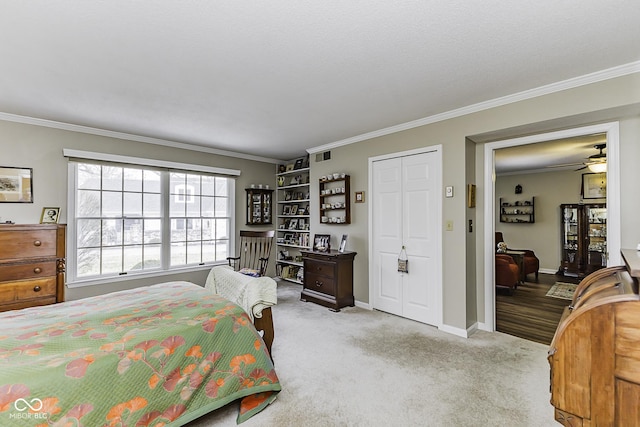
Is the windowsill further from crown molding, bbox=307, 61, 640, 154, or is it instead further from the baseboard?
crown molding, bbox=307, 61, 640, 154

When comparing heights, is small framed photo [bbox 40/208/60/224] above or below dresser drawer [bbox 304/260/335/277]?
above

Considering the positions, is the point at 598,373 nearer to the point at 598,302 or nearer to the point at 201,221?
the point at 598,302

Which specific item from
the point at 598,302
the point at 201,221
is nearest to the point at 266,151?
the point at 201,221

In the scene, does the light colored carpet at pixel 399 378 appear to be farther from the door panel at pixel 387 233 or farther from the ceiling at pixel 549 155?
the ceiling at pixel 549 155

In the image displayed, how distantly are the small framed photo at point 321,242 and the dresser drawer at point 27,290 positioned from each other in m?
3.22

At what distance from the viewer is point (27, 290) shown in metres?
3.03

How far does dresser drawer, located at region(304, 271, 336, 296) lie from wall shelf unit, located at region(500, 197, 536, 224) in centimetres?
602

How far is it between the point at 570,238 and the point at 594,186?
1.24 metres

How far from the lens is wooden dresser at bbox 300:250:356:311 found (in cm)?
416

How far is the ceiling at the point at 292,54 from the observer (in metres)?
1.71

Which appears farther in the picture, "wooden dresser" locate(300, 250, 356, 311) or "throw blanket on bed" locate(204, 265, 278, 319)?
"wooden dresser" locate(300, 250, 356, 311)

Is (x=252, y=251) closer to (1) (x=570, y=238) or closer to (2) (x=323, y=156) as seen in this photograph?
(2) (x=323, y=156)

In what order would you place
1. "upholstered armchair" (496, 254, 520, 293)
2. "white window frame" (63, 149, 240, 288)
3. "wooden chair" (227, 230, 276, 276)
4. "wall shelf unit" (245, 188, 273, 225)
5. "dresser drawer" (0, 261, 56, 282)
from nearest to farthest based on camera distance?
"dresser drawer" (0, 261, 56, 282), "white window frame" (63, 149, 240, 288), "upholstered armchair" (496, 254, 520, 293), "wooden chair" (227, 230, 276, 276), "wall shelf unit" (245, 188, 273, 225)

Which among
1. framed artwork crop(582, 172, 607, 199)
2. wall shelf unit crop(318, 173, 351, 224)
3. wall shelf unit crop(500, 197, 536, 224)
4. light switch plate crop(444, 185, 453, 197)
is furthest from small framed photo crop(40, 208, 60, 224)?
framed artwork crop(582, 172, 607, 199)
